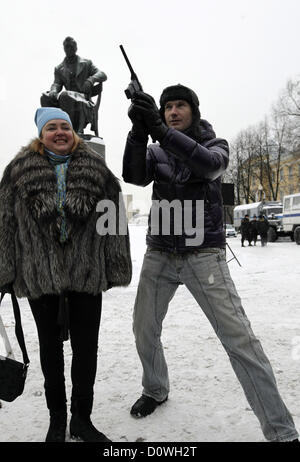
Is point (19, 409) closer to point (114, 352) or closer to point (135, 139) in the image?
point (114, 352)

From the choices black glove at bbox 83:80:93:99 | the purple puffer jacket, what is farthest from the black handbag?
black glove at bbox 83:80:93:99

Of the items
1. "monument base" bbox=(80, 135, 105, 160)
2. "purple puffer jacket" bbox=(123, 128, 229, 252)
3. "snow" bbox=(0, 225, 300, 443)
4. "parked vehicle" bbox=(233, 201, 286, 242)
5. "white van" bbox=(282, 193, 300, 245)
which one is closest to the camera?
"purple puffer jacket" bbox=(123, 128, 229, 252)

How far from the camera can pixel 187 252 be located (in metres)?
2.39

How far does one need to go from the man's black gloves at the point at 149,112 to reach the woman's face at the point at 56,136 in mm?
488

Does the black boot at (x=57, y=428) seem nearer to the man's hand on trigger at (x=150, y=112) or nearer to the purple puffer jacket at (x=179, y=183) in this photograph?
the purple puffer jacket at (x=179, y=183)

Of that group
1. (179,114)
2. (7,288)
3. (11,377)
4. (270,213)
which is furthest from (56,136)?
(270,213)

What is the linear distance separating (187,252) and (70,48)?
746cm

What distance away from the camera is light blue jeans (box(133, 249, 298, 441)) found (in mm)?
2117

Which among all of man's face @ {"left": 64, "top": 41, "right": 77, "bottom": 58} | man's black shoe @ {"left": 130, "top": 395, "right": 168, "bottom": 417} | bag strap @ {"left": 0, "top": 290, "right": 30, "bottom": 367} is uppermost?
man's face @ {"left": 64, "top": 41, "right": 77, "bottom": 58}

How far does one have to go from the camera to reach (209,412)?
267 cm

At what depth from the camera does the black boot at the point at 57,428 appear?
227cm

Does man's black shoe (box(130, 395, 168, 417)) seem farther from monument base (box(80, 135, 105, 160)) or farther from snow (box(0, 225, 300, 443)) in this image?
monument base (box(80, 135, 105, 160))

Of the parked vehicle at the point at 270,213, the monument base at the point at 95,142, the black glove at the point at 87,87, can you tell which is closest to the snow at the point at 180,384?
the monument base at the point at 95,142

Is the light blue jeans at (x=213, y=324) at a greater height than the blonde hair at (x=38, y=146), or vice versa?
the blonde hair at (x=38, y=146)
